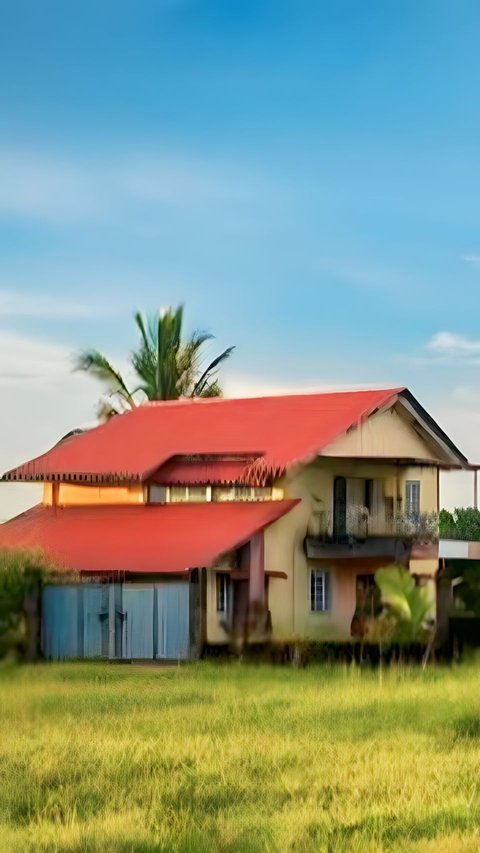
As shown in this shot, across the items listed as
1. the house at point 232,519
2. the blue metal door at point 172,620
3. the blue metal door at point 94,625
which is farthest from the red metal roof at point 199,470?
the blue metal door at point 94,625

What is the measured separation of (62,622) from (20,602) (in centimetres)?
147

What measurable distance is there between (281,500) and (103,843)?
25.4m

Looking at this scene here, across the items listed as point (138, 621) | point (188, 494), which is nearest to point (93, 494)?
point (188, 494)

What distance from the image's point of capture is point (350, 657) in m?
34.2

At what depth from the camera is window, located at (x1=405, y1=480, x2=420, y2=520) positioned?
4275 cm

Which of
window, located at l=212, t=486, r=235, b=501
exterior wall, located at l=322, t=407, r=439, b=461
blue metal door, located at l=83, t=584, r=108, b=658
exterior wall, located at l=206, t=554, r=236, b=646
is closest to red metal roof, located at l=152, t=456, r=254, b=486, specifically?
window, located at l=212, t=486, r=235, b=501

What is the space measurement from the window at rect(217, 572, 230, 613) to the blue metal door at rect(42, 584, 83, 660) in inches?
147

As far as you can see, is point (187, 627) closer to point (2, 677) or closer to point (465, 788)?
point (2, 677)

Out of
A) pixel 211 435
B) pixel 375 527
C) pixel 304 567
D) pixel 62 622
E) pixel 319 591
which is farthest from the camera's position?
pixel 375 527

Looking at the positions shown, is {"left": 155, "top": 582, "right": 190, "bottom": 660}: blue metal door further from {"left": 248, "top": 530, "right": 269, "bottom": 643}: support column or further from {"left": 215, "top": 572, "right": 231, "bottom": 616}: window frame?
{"left": 248, "top": 530, "right": 269, "bottom": 643}: support column

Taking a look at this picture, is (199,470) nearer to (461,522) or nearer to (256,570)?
(256,570)

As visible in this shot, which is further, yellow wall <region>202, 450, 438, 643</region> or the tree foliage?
yellow wall <region>202, 450, 438, 643</region>

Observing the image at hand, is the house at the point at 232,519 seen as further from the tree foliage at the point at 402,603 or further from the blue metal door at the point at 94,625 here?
the tree foliage at the point at 402,603

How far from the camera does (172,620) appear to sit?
35156 mm
